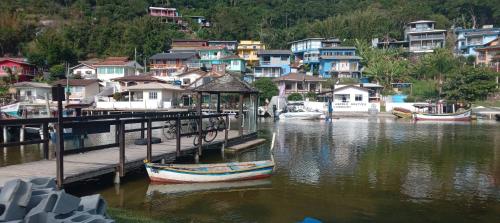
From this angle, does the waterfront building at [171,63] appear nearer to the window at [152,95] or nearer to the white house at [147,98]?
the white house at [147,98]

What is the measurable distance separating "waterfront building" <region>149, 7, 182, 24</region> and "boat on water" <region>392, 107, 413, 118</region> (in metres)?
67.6

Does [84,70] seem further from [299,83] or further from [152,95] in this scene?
[299,83]

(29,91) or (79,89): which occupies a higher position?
(79,89)

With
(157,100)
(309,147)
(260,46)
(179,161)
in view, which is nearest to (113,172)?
Answer: (179,161)

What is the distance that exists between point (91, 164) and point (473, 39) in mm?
90414

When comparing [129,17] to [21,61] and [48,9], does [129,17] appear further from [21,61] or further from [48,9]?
[21,61]

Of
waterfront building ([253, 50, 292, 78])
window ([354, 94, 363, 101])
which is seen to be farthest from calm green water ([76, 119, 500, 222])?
waterfront building ([253, 50, 292, 78])

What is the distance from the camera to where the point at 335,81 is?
78.0 meters

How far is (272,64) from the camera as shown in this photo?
85.7 meters

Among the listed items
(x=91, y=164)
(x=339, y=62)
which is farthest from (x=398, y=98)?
(x=91, y=164)

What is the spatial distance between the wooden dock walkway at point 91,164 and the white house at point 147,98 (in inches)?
1255

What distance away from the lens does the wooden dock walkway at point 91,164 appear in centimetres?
1300

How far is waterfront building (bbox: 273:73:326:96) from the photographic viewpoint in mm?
74500

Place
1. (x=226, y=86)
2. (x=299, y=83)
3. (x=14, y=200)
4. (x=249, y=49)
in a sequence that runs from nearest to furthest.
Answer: (x=14, y=200), (x=226, y=86), (x=299, y=83), (x=249, y=49)
